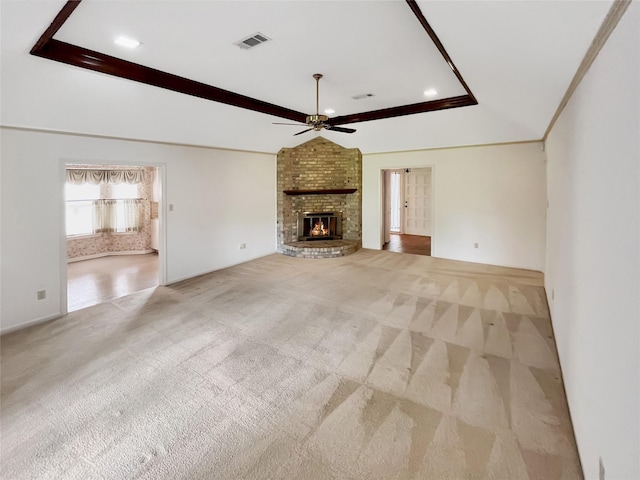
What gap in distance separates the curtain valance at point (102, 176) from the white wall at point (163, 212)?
10.1 feet

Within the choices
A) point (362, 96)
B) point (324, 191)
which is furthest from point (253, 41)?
point (324, 191)

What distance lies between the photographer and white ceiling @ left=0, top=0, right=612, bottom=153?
2021 mm

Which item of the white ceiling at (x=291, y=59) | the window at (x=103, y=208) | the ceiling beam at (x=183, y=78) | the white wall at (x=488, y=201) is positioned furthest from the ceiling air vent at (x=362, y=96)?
the window at (x=103, y=208)

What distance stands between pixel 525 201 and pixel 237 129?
5.34m

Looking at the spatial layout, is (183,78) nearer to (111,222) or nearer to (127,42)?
(127,42)

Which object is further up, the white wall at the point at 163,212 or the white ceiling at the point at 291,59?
the white ceiling at the point at 291,59

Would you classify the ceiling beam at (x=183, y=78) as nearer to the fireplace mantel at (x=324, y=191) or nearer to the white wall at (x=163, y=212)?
the white wall at (x=163, y=212)

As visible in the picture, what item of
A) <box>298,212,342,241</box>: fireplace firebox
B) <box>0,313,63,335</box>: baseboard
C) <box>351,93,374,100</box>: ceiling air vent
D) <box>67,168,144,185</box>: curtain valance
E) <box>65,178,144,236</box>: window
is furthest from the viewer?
<box>298,212,342,241</box>: fireplace firebox

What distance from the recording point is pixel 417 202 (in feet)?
34.2

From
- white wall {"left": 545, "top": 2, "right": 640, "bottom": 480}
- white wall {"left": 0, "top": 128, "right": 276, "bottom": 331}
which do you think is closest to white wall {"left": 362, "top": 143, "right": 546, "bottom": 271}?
white wall {"left": 0, "top": 128, "right": 276, "bottom": 331}

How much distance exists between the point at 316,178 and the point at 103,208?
201 inches

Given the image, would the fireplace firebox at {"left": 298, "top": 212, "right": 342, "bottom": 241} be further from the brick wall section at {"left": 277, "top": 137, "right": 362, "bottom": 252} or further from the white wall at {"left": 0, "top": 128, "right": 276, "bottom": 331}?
the white wall at {"left": 0, "top": 128, "right": 276, "bottom": 331}

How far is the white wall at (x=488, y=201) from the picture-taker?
5.98m

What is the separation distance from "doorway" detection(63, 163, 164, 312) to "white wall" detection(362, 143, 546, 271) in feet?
18.9
